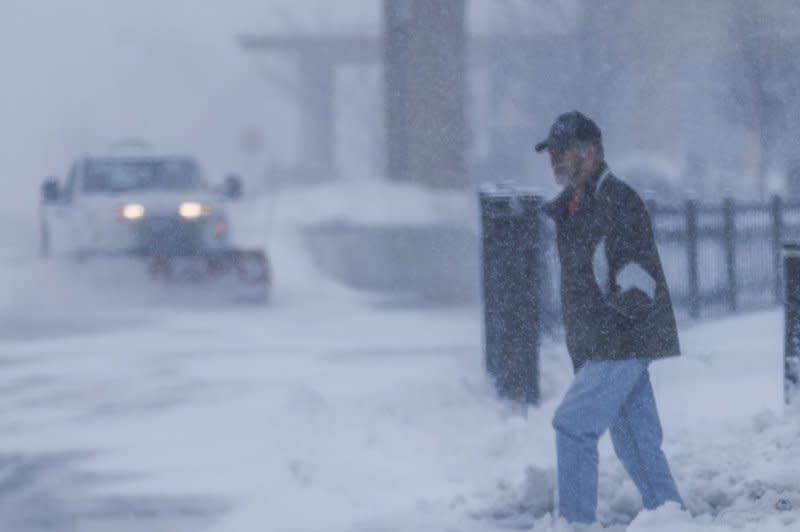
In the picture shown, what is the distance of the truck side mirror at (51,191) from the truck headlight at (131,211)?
2.61 ft

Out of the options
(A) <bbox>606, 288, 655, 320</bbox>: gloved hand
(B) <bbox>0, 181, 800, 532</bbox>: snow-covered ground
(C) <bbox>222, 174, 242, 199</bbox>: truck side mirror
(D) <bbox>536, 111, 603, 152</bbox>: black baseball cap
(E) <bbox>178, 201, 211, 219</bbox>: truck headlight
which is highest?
(D) <bbox>536, 111, 603, 152</bbox>: black baseball cap

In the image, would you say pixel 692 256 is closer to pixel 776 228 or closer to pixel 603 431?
pixel 776 228

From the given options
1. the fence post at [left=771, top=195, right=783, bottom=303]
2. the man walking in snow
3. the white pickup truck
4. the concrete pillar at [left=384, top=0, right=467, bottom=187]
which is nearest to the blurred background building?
the concrete pillar at [left=384, top=0, right=467, bottom=187]

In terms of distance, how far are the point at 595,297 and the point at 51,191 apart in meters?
13.9

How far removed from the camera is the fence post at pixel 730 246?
15.2 meters

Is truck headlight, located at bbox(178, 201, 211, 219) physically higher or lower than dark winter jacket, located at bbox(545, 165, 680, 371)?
lower

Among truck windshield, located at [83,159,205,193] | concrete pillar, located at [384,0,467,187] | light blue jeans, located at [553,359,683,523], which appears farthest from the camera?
concrete pillar, located at [384,0,467,187]

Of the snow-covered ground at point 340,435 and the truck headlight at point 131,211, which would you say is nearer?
the snow-covered ground at point 340,435

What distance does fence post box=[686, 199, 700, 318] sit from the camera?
14711 millimetres

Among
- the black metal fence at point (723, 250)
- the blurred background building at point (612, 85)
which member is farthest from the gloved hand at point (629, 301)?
the blurred background building at point (612, 85)

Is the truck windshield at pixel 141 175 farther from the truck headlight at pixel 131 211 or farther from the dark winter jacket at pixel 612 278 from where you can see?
the dark winter jacket at pixel 612 278

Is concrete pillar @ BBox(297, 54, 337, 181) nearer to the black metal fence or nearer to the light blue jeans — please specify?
the black metal fence

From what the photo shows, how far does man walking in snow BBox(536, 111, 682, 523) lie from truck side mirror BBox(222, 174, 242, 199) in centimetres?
1330

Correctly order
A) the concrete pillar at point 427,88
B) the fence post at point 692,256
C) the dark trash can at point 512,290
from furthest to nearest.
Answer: the concrete pillar at point 427,88, the fence post at point 692,256, the dark trash can at point 512,290
